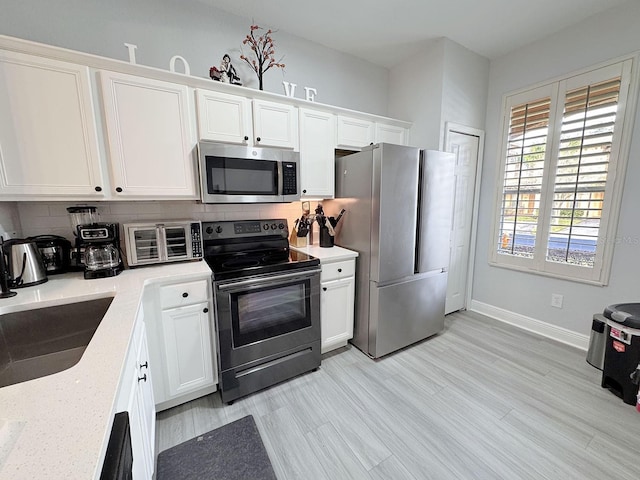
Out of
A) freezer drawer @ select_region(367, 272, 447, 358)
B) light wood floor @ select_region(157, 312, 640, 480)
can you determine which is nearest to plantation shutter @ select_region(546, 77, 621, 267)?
light wood floor @ select_region(157, 312, 640, 480)

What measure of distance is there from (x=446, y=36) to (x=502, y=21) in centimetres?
44

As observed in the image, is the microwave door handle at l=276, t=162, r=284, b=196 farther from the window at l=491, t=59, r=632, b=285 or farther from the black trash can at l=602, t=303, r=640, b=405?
the black trash can at l=602, t=303, r=640, b=405

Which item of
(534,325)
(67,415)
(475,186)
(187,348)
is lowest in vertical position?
(534,325)

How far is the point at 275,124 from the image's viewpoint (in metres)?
2.10

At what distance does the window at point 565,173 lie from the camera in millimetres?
2172

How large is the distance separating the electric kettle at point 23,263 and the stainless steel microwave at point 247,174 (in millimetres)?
907

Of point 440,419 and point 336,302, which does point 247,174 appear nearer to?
point 336,302

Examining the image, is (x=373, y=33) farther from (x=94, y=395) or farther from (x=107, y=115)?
(x=94, y=395)

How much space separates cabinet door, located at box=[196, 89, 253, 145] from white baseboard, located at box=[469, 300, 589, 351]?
318cm

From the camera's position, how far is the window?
217cm

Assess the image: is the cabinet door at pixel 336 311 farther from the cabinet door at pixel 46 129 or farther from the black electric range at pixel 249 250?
the cabinet door at pixel 46 129

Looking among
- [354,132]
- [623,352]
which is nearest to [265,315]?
[354,132]

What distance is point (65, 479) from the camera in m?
0.44

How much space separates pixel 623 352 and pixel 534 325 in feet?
3.15
